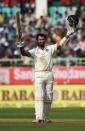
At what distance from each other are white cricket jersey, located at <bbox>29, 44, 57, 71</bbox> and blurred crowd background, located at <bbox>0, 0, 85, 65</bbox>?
11.4 m

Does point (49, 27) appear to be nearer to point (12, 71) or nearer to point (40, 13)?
point (40, 13)

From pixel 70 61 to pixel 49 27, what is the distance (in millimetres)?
3592

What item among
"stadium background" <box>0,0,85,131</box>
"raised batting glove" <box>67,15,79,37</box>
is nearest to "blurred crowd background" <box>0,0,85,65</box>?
"stadium background" <box>0,0,85,131</box>

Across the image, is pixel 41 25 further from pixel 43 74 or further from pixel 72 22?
pixel 43 74

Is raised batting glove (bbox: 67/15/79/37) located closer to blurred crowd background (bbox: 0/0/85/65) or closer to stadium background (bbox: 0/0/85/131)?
stadium background (bbox: 0/0/85/131)

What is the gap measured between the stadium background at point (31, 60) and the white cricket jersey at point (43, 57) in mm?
5130

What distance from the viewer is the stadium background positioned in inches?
1000

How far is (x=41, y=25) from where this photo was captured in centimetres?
3052

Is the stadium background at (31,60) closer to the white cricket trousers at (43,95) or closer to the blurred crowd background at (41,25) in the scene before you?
the blurred crowd background at (41,25)

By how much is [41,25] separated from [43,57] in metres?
14.2

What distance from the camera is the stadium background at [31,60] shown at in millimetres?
25406

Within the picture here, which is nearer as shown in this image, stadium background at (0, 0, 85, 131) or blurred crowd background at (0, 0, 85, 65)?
stadium background at (0, 0, 85, 131)

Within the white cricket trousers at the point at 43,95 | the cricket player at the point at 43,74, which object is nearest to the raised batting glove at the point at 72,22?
the cricket player at the point at 43,74

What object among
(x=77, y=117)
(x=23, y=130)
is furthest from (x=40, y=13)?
(x=23, y=130)
